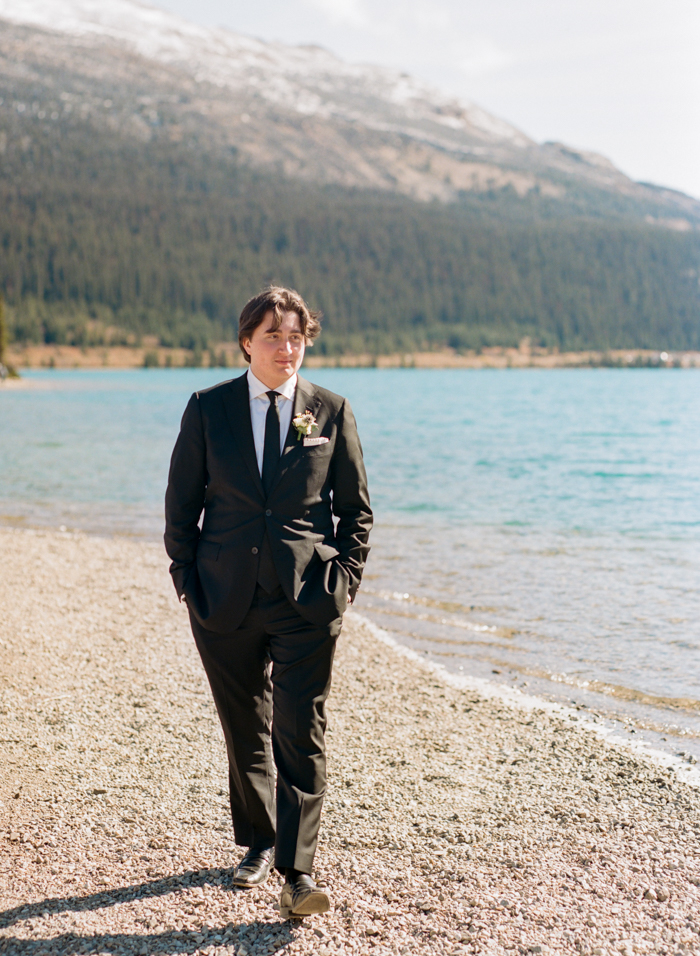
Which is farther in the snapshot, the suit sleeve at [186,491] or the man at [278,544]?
the suit sleeve at [186,491]

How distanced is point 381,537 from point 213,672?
46.4ft

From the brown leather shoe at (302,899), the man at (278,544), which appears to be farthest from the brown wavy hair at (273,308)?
the brown leather shoe at (302,899)

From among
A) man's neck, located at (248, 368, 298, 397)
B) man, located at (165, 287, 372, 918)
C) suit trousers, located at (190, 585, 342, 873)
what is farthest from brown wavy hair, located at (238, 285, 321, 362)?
suit trousers, located at (190, 585, 342, 873)

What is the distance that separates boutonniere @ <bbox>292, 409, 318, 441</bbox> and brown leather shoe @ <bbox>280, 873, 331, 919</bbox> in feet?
6.65

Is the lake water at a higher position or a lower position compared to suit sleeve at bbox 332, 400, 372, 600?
lower

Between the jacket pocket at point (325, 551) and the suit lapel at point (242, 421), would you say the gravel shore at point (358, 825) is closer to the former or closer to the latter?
the jacket pocket at point (325, 551)

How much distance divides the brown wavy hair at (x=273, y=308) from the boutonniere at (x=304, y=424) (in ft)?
1.20

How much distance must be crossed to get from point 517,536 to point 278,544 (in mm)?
15742

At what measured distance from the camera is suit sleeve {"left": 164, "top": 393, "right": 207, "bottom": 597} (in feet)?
13.8

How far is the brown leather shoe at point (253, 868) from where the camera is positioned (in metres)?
4.46

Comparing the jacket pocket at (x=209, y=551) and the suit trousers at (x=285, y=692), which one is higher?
the jacket pocket at (x=209, y=551)

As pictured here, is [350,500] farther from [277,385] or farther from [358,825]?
[358,825]

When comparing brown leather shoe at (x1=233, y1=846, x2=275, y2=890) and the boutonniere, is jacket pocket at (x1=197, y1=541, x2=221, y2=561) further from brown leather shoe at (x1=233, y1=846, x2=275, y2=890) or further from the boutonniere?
brown leather shoe at (x1=233, y1=846, x2=275, y2=890)

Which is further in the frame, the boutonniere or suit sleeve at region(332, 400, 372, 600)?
suit sleeve at region(332, 400, 372, 600)
